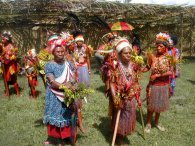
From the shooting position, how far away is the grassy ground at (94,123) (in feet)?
20.0

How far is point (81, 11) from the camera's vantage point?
14078 mm

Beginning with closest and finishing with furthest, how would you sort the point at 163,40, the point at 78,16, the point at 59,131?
the point at 59,131, the point at 163,40, the point at 78,16

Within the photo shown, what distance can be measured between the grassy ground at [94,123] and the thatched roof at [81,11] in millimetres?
4623

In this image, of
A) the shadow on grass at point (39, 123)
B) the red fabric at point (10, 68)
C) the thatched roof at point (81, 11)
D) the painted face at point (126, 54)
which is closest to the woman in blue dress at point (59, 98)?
the painted face at point (126, 54)

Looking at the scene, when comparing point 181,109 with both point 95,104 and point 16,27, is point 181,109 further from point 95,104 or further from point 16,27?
point 16,27

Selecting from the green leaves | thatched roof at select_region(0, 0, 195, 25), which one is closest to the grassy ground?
the green leaves

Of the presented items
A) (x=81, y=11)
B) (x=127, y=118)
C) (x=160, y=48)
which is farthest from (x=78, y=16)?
(x=127, y=118)

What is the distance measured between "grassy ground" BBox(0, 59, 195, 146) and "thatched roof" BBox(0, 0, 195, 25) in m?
4.62

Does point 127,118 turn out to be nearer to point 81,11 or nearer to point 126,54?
point 126,54

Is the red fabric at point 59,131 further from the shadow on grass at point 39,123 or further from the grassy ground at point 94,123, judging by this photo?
the shadow on grass at point 39,123

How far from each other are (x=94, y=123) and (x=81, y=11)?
8.11m

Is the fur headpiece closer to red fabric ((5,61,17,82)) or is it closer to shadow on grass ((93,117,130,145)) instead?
shadow on grass ((93,117,130,145))

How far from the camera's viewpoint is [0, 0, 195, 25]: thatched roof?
13.2 meters

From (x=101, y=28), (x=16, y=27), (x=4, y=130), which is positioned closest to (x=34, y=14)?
(x=16, y=27)
